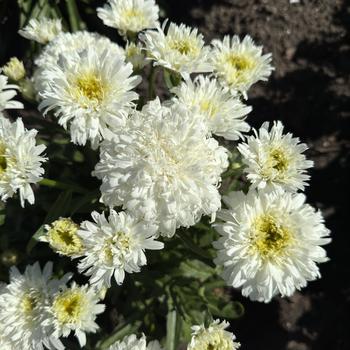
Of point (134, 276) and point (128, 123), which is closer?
point (128, 123)

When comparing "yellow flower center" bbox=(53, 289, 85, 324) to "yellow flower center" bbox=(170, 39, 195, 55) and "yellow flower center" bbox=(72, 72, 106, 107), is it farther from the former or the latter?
"yellow flower center" bbox=(170, 39, 195, 55)

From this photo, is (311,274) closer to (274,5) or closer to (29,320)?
(29,320)

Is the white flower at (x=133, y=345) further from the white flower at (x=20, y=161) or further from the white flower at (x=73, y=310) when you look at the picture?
the white flower at (x=20, y=161)

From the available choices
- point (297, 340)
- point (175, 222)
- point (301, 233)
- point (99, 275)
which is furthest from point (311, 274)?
point (297, 340)

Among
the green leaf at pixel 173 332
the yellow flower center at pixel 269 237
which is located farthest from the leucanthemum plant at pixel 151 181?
the green leaf at pixel 173 332

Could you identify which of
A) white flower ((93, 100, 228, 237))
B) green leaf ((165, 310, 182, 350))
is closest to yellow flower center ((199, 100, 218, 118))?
white flower ((93, 100, 228, 237))

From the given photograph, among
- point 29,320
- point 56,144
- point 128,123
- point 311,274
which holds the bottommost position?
point 29,320
